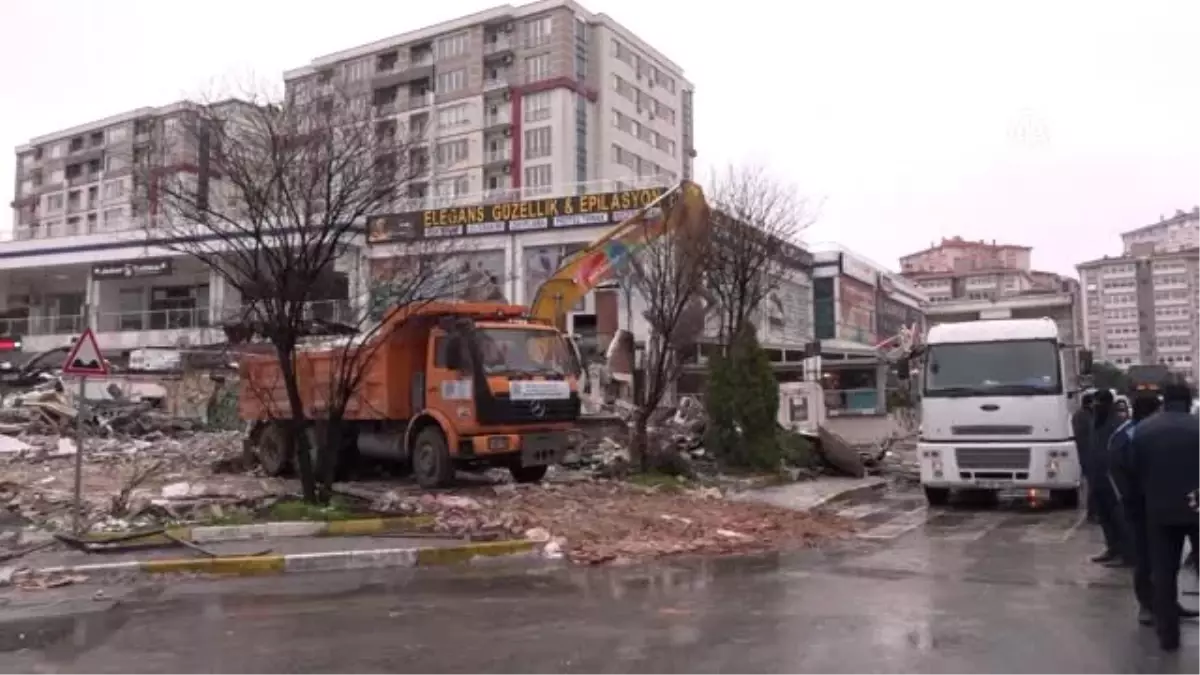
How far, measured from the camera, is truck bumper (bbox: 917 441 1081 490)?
15172 mm

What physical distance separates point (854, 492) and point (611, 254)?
6.66 metres

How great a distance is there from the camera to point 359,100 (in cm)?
1575

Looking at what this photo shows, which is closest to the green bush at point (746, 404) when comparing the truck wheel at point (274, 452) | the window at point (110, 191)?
the truck wheel at point (274, 452)

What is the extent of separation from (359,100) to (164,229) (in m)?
4.23

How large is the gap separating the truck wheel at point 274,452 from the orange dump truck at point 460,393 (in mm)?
1217

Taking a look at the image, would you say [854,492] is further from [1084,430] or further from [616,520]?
[616,520]

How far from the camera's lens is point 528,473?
57.5 ft

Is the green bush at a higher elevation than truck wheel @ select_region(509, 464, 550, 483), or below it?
higher

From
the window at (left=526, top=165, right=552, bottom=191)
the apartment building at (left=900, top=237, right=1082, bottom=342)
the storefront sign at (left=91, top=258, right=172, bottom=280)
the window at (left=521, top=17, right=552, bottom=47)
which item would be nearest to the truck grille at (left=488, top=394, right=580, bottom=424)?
the apartment building at (left=900, top=237, right=1082, bottom=342)

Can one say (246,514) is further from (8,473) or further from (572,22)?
(572,22)

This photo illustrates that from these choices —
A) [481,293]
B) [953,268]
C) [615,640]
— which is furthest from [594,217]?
[953,268]

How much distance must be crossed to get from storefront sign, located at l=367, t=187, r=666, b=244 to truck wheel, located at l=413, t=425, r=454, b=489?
64.7ft

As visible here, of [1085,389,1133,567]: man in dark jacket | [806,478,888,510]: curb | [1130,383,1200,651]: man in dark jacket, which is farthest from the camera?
[806,478,888,510]: curb

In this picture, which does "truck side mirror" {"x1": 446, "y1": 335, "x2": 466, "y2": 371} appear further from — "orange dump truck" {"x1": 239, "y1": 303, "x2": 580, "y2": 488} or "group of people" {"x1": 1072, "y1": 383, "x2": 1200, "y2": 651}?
"group of people" {"x1": 1072, "y1": 383, "x2": 1200, "y2": 651}
